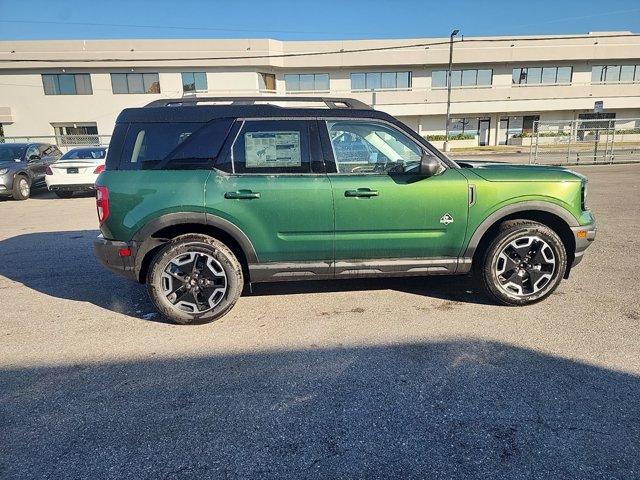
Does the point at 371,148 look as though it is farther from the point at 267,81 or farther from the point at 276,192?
the point at 267,81

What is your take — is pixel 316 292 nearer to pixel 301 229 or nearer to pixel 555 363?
pixel 301 229

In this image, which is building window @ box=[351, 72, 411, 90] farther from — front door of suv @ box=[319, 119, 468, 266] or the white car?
front door of suv @ box=[319, 119, 468, 266]

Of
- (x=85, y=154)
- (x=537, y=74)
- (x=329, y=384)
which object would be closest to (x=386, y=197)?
(x=329, y=384)

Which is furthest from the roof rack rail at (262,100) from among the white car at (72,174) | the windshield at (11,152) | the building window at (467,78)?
the building window at (467,78)

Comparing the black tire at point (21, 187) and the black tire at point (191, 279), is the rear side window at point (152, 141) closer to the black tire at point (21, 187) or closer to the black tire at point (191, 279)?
the black tire at point (191, 279)

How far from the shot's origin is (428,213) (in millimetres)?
3908

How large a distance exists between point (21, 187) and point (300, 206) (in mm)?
11941

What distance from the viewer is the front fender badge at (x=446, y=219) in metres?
3.93

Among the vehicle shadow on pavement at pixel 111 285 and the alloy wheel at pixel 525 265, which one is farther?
the vehicle shadow on pavement at pixel 111 285

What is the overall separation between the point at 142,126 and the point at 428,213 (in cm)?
274

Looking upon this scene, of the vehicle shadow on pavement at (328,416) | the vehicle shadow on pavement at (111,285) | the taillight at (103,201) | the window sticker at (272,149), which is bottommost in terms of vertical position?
the vehicle shadow on pavement at (328,416)

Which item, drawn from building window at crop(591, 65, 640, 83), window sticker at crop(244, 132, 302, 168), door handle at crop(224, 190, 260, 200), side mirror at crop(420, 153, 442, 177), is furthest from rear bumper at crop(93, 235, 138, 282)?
building window at crop(591, 65, 640, 83)

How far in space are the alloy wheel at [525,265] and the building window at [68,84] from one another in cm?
3812

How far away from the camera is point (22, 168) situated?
12234 millimetres
